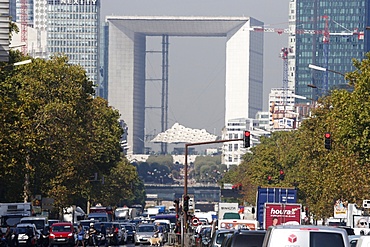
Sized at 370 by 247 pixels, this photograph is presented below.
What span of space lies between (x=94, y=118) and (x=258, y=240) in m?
82.5

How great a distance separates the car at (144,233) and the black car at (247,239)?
177ft

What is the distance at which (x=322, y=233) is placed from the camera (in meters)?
29.8

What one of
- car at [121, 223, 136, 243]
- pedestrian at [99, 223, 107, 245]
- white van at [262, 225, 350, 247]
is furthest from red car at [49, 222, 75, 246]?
white van at [262, 225, 350, 247]

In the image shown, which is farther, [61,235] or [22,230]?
[61,235]

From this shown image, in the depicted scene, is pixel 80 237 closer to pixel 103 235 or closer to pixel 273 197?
pixel 103 235

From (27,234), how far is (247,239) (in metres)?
38.7

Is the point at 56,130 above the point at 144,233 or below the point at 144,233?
above

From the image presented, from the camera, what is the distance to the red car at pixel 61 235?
7869 centimetres

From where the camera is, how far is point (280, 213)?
7206cm

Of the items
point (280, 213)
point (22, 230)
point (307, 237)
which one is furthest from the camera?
point (22, 230)

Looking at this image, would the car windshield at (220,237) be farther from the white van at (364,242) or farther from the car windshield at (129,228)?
the car windshield at (129,228)

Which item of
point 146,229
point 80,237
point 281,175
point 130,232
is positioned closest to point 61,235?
point 80,237

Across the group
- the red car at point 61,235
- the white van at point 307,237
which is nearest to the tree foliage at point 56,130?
the red car at point 61,235

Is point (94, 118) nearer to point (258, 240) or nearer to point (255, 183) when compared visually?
point (255, 183)
